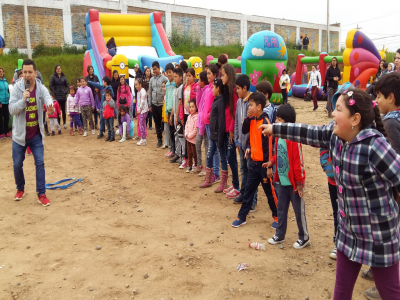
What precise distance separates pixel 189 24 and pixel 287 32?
11.3 meters

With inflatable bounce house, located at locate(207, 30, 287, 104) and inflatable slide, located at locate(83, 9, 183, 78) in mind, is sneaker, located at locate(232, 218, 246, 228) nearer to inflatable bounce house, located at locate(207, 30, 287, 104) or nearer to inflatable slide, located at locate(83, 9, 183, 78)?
inflatable bounce house, located at locate(207, 30, 287, 104)

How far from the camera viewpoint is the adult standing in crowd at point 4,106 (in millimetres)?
9344

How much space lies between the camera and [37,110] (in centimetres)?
525

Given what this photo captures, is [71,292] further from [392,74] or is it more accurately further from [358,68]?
[358,68]

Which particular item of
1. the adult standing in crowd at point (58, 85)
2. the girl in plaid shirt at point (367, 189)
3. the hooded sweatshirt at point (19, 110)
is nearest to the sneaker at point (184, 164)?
the hooded sweatshirt at point (19, 110)

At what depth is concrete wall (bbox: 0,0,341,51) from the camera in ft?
67.7

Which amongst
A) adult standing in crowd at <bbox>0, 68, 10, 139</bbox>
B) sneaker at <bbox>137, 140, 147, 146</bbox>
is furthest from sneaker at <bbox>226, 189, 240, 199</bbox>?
Answer: adult standing in crowd at <bbox>0, 68, 10, 139</bbox>

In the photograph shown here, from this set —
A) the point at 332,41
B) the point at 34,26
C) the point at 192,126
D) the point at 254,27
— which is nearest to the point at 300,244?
the point at 192,126

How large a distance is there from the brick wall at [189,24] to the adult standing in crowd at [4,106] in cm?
1888

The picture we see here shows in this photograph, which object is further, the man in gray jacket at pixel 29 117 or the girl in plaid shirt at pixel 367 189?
the man in gray jacket at pixel 29 117

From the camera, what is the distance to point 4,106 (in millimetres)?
9586

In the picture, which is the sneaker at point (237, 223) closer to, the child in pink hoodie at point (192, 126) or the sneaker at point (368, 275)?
the sneaker at point (368, 275)

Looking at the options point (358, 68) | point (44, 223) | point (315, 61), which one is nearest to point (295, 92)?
point (315, 61)

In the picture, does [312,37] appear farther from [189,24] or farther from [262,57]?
[262,57]
